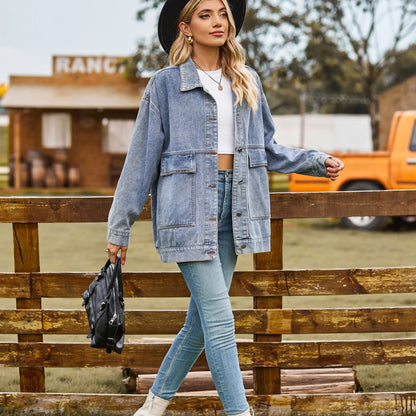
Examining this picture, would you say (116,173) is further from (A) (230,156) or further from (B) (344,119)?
(B) (344,119)

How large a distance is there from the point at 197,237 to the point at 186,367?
63 centimetres

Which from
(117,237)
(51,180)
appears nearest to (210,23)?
(117,237)

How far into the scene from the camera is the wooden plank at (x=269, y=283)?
3.19 m

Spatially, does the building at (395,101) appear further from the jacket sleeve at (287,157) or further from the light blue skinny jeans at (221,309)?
the light blue skinny jeans at (221,309)

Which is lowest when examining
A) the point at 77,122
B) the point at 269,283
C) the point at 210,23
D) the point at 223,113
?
the point at 269,283

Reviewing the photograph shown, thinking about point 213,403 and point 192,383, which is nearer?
point 213,403

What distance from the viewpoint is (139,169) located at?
263cm

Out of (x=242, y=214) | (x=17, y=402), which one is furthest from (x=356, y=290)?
(x=17, y=402)

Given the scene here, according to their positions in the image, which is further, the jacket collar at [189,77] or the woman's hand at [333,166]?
the woman's hand at [333,166]

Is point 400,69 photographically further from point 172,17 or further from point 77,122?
point 172,17

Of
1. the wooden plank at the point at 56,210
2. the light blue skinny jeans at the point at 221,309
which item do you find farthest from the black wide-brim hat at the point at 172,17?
the wooden plank at the point at 56,210

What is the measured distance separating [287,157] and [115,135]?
21.1 meters

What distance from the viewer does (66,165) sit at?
23.4 meters

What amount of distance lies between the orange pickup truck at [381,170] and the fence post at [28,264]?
8.41 metres
